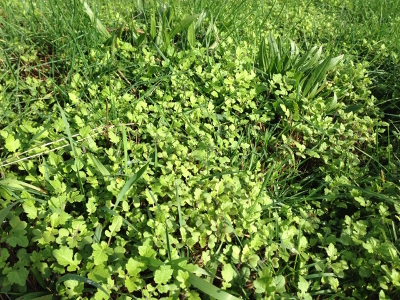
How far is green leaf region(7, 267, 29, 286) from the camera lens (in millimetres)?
1382

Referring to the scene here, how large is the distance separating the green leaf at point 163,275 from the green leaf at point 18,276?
1.69 ft

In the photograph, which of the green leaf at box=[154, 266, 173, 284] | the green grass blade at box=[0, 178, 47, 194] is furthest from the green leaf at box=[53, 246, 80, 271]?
the green grass blade at box=[0, 178, 47, 194]

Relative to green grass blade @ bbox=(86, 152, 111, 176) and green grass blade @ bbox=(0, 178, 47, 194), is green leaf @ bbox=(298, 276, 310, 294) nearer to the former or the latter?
green grass blade @ bbox=(86, 152, 111, 176)

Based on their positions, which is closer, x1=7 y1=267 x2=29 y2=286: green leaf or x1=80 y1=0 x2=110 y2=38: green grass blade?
x1=7 y1=267 x2=29 y2=286: green leaf

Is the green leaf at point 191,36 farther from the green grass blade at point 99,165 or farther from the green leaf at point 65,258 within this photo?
the green leaf at point 65,258

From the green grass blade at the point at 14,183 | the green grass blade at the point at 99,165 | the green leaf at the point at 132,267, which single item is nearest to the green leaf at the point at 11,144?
the green grass blade at the point at 14,183

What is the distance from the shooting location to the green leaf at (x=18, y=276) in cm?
138

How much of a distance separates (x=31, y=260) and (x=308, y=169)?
1.72m

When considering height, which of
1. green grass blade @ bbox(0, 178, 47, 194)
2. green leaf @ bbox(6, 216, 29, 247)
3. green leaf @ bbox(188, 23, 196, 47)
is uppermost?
green leaf @ bbox(188, 23, 196, 47)

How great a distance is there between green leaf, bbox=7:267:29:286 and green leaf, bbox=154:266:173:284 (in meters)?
0.52

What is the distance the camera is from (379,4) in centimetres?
390

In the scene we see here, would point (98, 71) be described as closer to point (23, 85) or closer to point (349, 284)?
point (23, 85)

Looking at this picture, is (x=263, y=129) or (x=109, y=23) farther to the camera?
(x=109, y=23)

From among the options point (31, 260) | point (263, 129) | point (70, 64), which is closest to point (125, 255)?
point (31, 260)
